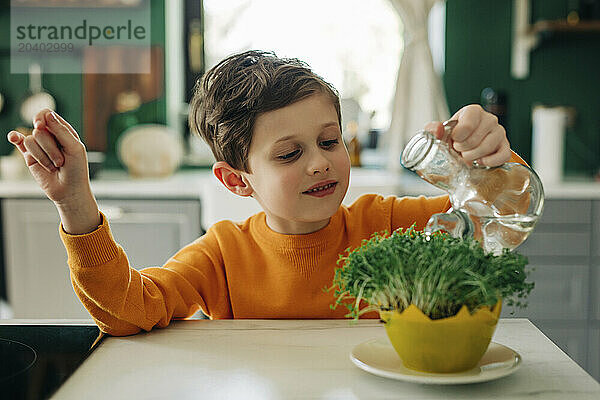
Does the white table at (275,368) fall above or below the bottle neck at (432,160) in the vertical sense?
below

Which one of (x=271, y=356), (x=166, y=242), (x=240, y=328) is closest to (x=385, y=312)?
(x=271, y=356)

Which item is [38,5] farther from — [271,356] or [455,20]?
[271,356]

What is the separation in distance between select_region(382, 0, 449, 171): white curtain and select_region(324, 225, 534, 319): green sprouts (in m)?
2.28

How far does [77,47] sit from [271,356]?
2806 millimetres

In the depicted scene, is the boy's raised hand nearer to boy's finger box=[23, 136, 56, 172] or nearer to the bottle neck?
the bottle neck

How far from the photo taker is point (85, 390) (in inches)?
28.0

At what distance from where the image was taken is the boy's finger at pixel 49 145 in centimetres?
81

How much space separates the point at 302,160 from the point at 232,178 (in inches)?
8.0

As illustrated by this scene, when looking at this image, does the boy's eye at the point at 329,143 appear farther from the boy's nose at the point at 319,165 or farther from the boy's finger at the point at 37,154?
the boy's finger at the point at 37,154

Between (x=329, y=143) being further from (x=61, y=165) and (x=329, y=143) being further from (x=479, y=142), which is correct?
(x=61, y=165)

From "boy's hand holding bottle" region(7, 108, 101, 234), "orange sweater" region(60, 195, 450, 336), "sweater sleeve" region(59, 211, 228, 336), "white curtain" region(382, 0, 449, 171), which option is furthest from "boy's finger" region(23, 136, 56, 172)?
"white curtain" region(382, 0, 449, 171)

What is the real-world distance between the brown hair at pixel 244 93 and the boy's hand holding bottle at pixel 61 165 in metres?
0.33

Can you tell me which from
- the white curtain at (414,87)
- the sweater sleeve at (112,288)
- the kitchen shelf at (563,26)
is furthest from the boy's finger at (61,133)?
the kitchen shelf at (563,26)

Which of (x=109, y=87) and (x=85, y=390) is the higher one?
(x=109, y=87)
